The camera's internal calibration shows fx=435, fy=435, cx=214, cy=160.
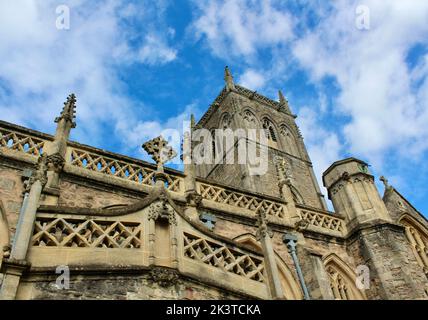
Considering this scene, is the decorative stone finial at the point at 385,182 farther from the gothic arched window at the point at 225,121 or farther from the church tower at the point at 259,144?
the gothic arched window at the point at 225,121

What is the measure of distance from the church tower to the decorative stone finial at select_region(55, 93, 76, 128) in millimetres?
18769

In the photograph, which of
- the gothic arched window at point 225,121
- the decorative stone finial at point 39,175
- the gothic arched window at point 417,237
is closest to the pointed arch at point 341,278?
the gothic arched window at point 417,237

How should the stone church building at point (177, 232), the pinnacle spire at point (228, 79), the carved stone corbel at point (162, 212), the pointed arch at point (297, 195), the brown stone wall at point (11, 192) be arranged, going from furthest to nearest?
the pinnacle spire at point (228, 79) < the pointed arch at point (297, 195) < the brown stone wall at point (11, 192) < the carved stone corbel at point (162, 212) < the stone church building at point (177, 232)

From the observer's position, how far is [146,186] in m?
10.8

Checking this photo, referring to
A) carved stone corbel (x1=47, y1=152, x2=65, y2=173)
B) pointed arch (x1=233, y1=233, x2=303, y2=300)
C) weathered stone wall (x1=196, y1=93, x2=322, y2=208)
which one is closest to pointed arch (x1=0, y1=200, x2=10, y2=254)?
carved stone corbel (x1=47, y1=152, x2=65, y2=173)

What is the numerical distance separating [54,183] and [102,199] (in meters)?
1.17

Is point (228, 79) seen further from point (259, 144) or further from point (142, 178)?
point (142, 178)

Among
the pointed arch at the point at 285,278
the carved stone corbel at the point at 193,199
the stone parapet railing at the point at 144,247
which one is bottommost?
the stone parapet railing at the point at 144,247

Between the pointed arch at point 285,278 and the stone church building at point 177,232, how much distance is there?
3cm

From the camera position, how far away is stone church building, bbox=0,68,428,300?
5.29 m

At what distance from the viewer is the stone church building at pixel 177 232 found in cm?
529
